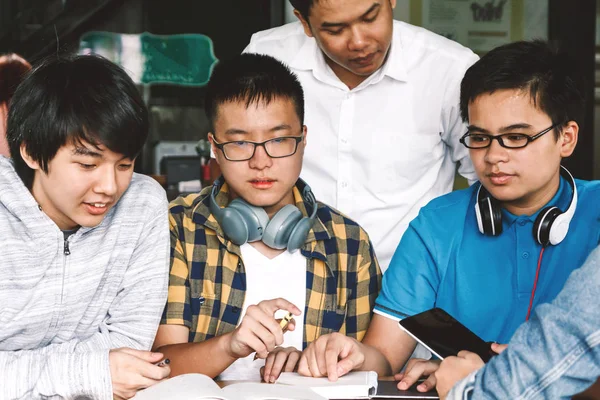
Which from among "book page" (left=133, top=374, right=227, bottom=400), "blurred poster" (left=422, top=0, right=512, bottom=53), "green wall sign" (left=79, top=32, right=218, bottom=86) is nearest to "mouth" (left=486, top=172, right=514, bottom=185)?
"book page" (left=133, top=374, right=227, bottom=400)

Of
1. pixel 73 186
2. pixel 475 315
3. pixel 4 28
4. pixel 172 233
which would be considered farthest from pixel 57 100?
pixel 4 28

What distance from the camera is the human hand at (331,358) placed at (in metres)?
1.53

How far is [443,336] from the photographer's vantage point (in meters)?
1.46

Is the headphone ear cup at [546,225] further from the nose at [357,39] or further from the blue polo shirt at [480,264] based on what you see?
the nose at [357,39]

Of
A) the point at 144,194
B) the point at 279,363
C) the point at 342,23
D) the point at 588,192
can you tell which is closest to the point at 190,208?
the point at 144,194

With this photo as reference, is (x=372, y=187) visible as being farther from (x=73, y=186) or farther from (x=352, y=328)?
(x=73, y=186)

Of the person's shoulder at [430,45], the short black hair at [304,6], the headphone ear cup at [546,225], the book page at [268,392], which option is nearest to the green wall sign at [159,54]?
the person's shoulder at [430,45]

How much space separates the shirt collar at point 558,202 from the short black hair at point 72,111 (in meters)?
0.88

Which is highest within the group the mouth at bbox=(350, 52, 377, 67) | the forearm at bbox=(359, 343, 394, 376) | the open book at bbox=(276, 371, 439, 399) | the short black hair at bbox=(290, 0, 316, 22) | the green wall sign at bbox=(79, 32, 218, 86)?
the green wall sign at bbox=(79, 32, 218, 86)

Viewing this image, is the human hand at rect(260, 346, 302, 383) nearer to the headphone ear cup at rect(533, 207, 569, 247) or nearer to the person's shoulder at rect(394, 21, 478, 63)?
the headphone ear cup at rect(533, 207, 569, 247)

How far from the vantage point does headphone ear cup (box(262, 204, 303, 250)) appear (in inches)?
71.9

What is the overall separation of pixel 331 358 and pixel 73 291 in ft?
1.90

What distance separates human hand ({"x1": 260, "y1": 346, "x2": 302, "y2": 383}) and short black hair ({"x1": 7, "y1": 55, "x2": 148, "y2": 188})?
540 millimetres

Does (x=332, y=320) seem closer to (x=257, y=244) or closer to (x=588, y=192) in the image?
(x=257, y=244)
